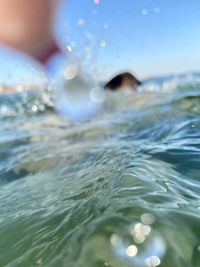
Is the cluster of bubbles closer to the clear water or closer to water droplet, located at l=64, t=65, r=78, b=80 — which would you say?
the clear water

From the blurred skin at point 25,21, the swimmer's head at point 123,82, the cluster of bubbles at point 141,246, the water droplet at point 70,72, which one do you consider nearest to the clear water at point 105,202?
the cluster of bubbles at point 141,246

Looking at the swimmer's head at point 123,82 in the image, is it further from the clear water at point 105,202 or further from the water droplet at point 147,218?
the water droplet at point 147,218

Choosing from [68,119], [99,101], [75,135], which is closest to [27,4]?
[75,135]

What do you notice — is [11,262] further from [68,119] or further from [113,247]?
[68,119]

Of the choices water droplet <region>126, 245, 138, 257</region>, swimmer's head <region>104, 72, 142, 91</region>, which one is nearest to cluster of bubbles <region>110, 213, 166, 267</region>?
water droplet <region>126, 245, 138, 257</region>

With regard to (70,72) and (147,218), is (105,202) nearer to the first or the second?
(147,218)

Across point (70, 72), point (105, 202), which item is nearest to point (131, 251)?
point (105, 202)
